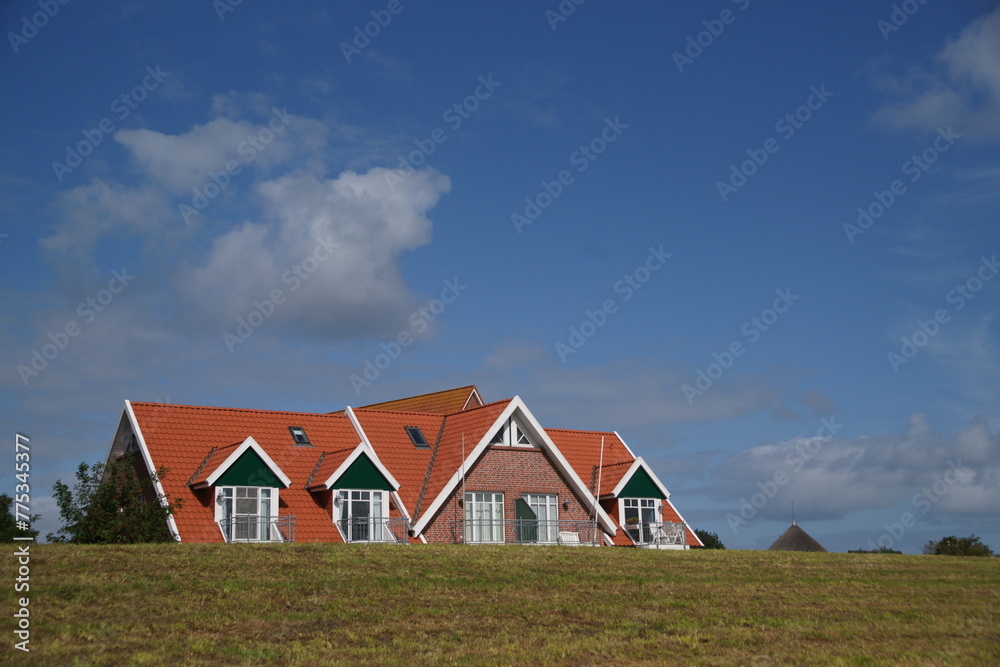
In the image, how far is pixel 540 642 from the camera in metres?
15.1

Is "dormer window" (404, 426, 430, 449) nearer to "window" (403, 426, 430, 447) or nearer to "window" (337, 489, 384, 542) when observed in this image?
"window" (403, 426, 430, 447)

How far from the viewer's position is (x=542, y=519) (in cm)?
3625

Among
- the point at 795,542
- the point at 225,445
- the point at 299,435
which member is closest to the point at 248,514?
the point at 225,445

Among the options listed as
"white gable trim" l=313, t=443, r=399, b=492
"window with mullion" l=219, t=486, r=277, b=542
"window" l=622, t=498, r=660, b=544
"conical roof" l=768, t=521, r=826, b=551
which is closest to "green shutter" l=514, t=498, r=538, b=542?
"window" l=622, t=498, r=660, b=544

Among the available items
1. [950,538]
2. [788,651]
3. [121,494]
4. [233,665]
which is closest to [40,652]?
[233,665]

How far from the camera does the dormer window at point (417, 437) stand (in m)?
37.9

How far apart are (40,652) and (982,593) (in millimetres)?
19643

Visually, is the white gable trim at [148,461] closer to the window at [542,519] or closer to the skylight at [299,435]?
the skylight at [299,435]

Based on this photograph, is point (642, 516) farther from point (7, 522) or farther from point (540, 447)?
point (7, 522)

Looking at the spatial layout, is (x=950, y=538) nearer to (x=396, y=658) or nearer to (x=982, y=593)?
(x=982, y=593)

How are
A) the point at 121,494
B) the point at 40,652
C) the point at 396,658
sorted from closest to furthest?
the point at 40,652 → the point at 396,658 → the point at 121,494

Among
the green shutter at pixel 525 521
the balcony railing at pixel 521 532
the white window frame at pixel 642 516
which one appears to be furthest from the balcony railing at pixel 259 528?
the white window frame at pixel 642 516

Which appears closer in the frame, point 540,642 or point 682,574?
point 540,642

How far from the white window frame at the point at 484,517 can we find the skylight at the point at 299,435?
616 cm
